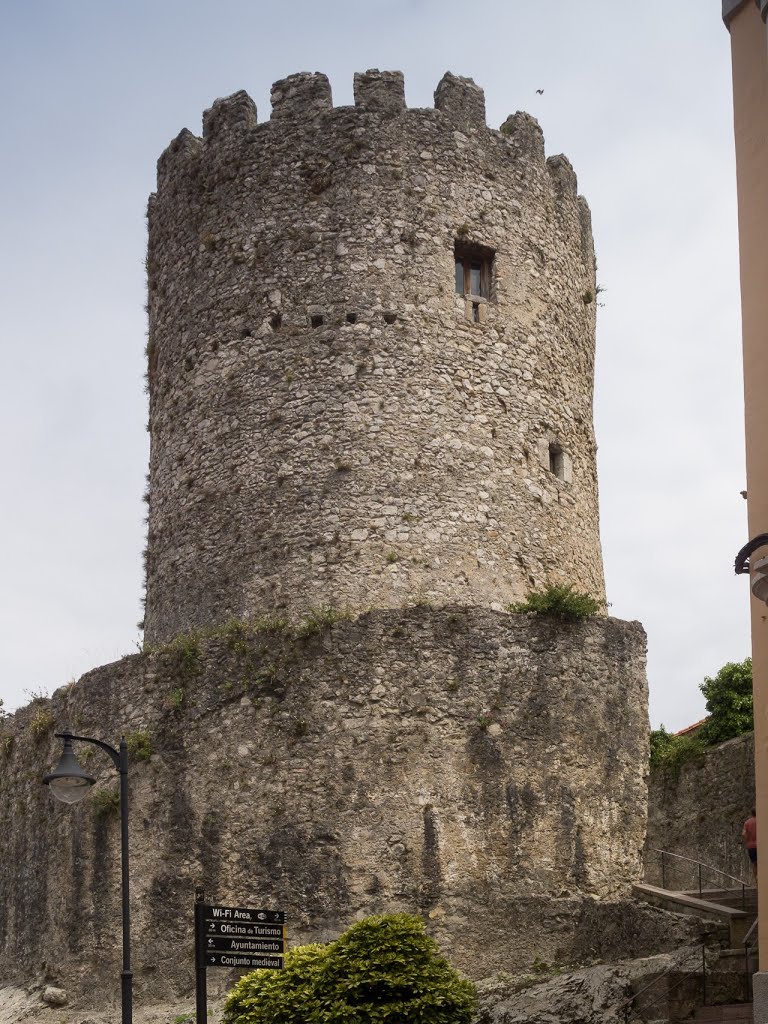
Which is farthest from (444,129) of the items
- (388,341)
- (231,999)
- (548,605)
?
(231,999)

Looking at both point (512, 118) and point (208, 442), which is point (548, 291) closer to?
point (512, 118)

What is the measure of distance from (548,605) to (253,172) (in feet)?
23.1

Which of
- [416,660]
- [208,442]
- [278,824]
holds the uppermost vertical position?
[208,442]

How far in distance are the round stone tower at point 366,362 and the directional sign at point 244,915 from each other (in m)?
4.49

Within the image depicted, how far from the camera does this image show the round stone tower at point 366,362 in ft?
72.8

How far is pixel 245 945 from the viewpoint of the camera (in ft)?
59.4

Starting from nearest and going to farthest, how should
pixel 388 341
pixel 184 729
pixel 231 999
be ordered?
pixel 231 999 < pixel 184 729 < pixel 388 341

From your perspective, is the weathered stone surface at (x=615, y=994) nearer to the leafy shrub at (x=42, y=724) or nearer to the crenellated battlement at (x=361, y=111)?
the leafy shrub at (x=42, y=724)

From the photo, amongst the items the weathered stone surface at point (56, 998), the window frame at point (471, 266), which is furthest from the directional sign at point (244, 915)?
the window frame at point (471, 266)

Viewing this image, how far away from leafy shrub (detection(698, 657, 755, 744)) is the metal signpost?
11.5m

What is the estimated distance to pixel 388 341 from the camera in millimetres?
22875

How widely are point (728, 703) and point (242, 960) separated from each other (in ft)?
42.3

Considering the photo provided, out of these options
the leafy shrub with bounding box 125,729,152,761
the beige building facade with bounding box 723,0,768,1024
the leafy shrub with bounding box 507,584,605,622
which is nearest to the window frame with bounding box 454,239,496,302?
the leafy shrub with bounding box 507,584,605,622

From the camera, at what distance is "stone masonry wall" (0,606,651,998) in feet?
64.4
